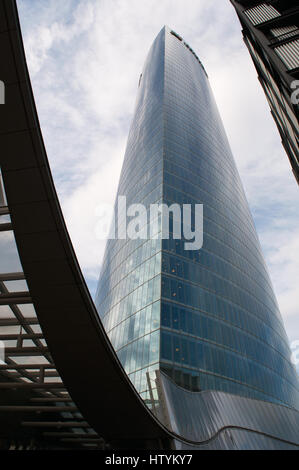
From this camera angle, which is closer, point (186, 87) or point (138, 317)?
point (138, 317)

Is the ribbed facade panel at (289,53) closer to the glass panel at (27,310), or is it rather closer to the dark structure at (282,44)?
the dark structure at (282,44)

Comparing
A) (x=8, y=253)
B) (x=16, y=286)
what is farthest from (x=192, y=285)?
(x=8, y=253)

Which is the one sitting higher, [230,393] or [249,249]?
[249,249]

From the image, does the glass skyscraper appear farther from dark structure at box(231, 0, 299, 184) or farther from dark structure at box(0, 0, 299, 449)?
dark structure at box(231, 0, 299, 184)

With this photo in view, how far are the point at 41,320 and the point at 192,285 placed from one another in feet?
107

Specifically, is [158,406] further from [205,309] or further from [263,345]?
[263,345]

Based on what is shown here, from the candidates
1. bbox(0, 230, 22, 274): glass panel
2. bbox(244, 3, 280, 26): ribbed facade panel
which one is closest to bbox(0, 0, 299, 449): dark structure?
bbox(0, 230, 22, 274): glass panel

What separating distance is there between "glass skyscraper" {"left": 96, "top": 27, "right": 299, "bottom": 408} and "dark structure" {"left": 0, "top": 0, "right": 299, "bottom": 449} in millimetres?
12393

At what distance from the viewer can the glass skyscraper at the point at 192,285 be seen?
36031 millimetres

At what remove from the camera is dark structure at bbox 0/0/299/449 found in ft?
24.0

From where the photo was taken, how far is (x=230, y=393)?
37.3m

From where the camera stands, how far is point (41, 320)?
34.5ft

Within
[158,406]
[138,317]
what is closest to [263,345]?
[138,317]
